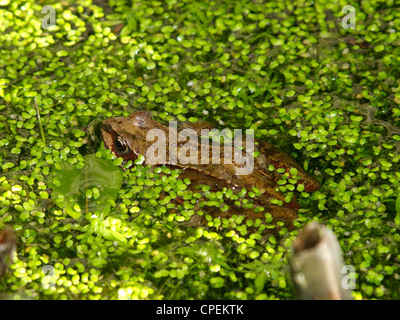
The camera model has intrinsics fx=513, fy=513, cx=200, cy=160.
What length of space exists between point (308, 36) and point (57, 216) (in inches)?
92.3

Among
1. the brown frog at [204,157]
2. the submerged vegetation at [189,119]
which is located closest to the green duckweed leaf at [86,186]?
the submerged vegetation at [189,119]

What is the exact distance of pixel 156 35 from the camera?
13.2 feet

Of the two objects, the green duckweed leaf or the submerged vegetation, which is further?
the green duckweed leaf

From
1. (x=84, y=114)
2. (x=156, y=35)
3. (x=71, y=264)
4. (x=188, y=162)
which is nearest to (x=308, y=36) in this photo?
(x=156, y=35)

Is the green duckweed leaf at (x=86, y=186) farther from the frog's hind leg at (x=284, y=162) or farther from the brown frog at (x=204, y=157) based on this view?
the frog's hind leg at (x=284, y=162)

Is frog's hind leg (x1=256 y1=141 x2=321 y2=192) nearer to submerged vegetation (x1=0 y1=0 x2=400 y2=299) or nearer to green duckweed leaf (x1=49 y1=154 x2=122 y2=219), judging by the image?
submerged vegetation (x1=0 y1=0 x2=400 y2=299)

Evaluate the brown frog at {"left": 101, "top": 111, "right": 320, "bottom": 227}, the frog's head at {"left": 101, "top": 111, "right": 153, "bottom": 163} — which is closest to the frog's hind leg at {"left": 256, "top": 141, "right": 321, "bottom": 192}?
the brown frog at {"left": 101, "top": 111, "right": 320, "bottom": 227}

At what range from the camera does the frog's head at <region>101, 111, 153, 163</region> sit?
127 inches

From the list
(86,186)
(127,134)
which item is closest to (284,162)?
(127,134)

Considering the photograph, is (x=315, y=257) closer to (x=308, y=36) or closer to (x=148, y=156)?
(x=148, y=156)

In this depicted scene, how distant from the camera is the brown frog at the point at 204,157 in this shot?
123 inches

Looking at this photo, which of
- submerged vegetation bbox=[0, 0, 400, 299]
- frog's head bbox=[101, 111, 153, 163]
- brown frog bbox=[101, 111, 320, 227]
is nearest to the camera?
submerged vegetation bbox=[0, 0, 400, 299]

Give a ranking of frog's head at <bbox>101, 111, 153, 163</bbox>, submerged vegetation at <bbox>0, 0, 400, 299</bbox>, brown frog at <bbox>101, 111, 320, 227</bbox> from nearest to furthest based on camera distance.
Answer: submerged vegetation at <bbox>0, 0, 400, 299</bbox>
brown frog at <bbox>101, 111, 320, 227</bbox>
frog's head at <bbox>101, 111, 153, 163</bbox>

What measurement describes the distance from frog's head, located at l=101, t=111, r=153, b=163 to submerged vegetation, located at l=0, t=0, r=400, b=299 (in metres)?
0.09
